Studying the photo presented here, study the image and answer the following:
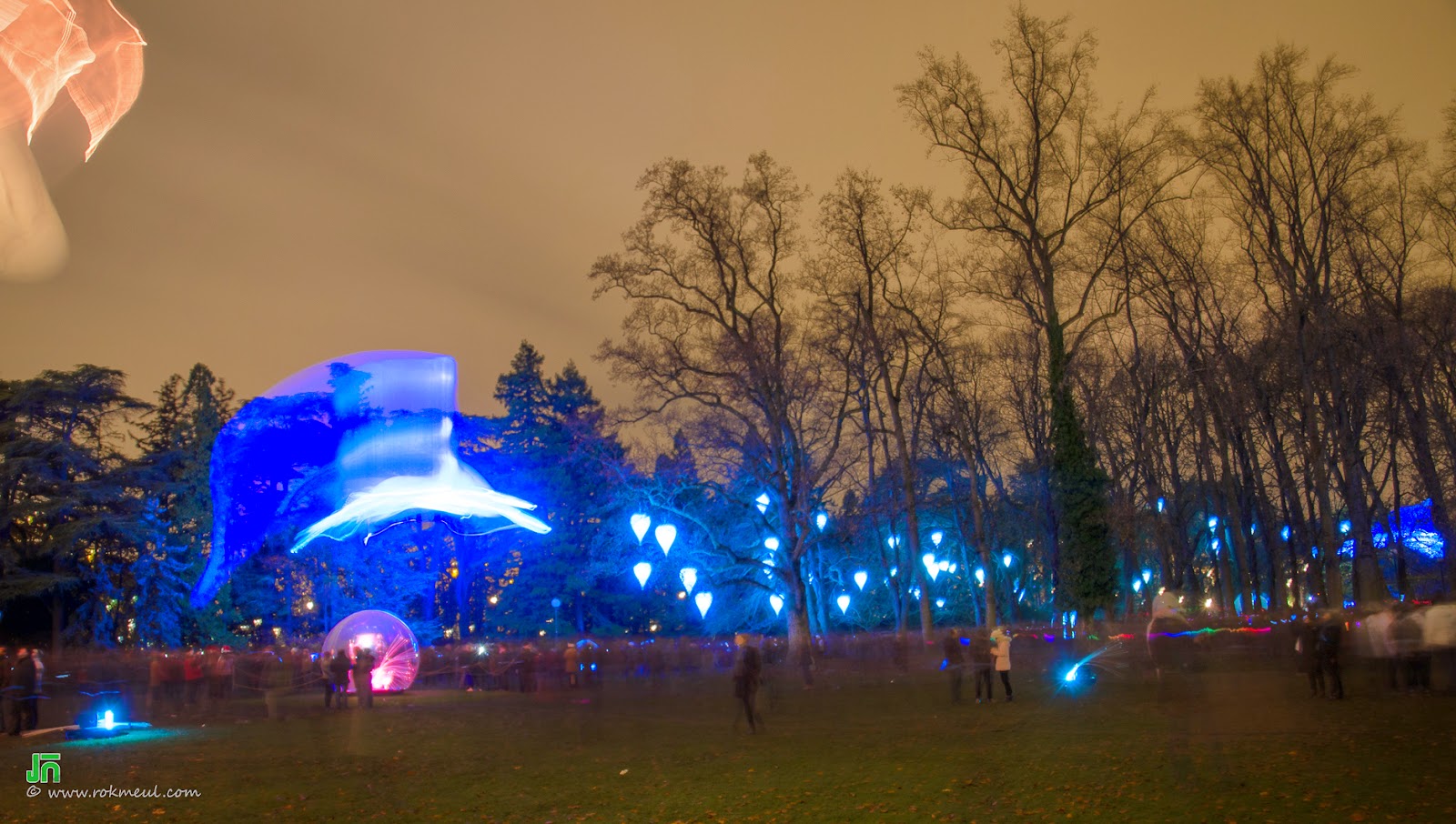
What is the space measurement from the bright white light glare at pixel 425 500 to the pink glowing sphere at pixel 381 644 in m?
3.00

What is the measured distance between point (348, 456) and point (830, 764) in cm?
2320

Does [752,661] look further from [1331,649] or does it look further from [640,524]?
[640,524]

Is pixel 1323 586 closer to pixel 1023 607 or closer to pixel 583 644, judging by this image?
pixel 583 644

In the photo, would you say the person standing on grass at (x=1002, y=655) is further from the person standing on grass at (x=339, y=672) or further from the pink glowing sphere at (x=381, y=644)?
the pink glowing sphere at (x=381, y=644)

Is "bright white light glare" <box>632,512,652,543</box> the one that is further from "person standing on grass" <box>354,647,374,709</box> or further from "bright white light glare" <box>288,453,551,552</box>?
"person standing on grass" <box>354,647,374,709</box>

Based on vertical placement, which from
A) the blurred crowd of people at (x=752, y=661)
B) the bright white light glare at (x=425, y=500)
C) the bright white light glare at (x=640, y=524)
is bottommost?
the blurred crowd of people at (x=752, y=661)

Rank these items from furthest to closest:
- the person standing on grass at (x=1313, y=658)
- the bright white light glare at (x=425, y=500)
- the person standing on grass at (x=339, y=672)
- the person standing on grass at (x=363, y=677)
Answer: the bright white light glare at (x=425, y=500), the person standing on grass at (x=339, y=672), the person standing on grass at (x=363, y=677), the person standing on grass at (x=1313, y=658)

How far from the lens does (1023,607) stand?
225 ft

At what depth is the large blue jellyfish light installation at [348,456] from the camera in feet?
101

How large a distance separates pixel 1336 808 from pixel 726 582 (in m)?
25.3

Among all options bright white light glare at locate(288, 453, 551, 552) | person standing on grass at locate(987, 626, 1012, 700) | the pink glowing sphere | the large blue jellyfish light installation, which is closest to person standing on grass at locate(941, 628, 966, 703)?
person standing on grass at locate(987, 626, 1012, 700)

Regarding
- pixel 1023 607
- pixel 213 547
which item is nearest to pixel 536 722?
pixel 213 547

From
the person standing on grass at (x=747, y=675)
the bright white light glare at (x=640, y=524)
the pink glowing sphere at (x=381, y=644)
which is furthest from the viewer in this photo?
the bright white light glare at (x=640, y=524)

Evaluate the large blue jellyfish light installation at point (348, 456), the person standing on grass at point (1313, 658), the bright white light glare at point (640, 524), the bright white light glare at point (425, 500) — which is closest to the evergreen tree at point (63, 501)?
the large blue jellyfish light installation at point (348, 456)
